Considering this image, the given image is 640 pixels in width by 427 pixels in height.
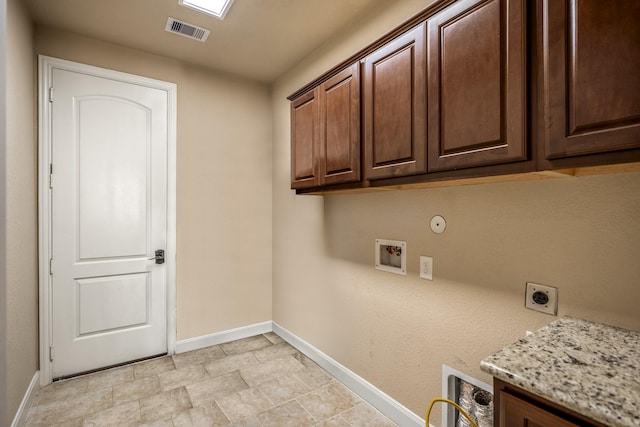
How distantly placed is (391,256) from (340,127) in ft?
2.93

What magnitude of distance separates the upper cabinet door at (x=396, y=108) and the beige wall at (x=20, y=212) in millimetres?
2032

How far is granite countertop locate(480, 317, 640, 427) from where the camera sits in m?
0.72

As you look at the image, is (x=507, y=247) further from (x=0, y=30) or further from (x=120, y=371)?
(x=120, y=371)

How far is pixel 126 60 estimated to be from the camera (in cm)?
271

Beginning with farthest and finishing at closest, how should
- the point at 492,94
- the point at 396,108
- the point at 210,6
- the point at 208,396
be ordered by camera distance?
the point at 208,396 → the point at 210,6 → the point at 396,108 → the point at 492,94

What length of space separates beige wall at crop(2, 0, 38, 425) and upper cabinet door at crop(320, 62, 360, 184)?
1.81 meters

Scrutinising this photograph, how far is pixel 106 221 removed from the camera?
2.63m

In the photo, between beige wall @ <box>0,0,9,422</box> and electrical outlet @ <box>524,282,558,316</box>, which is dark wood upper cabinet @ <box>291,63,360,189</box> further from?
beige wall @ <box>0,0,9,422</box>

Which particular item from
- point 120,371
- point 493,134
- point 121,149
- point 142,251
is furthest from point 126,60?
point 493,134

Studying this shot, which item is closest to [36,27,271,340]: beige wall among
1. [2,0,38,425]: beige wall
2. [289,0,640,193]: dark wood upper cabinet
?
[2,0,38,425]: beige wall

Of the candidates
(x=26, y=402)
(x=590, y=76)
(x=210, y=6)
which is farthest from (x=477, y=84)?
(x=26, y=402)

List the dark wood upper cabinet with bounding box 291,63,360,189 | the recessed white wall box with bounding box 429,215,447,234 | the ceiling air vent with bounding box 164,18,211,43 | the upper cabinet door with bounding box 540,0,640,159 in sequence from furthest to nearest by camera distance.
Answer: the ceiling air vent with bounding box 164,18,211,43, the dark wood upper cabinet with bounding box 291,63,360,189, the recessed white wall box with bounding box 429,215,447,234, the upper cabinet door with bounding box 540,0,640,159

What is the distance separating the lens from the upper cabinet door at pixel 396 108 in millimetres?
1440

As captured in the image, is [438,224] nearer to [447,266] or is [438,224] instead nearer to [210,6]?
[447,266]
